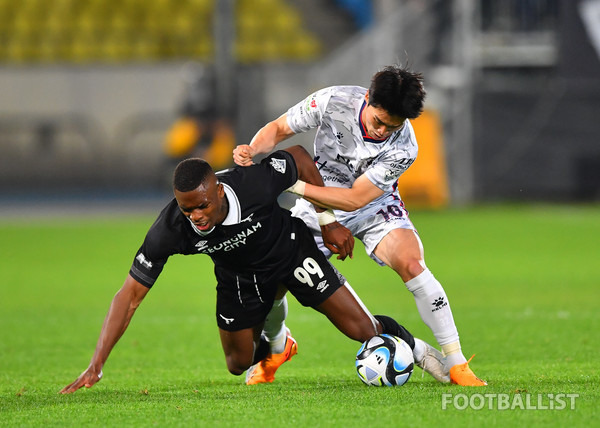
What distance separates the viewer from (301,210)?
624 cm

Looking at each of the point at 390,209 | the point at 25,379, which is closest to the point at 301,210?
the point at 390,209

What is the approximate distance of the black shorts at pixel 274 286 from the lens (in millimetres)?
5633

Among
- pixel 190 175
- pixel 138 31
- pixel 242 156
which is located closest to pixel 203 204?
pixel 190 175

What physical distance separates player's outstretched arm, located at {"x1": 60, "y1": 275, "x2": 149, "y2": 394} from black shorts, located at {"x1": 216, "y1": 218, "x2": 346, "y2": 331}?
657mm

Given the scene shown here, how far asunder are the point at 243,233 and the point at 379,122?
1.01 metres

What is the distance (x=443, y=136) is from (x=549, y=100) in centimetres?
233

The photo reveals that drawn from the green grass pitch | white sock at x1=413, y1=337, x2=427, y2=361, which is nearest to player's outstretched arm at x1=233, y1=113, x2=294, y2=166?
the green grass pitch

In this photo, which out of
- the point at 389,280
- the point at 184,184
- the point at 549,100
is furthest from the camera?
the point at 549,100

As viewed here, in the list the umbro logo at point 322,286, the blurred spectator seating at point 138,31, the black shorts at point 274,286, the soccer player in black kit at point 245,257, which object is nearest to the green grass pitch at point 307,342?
the soccer player in black kit at point 245,257

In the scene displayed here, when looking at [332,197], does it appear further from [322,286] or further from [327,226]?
[322,286]

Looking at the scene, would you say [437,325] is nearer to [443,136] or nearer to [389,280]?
[389,280]

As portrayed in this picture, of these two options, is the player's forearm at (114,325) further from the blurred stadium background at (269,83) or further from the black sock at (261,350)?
the blurred stadium background at (269,83)

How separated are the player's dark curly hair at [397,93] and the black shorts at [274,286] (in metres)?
0.97

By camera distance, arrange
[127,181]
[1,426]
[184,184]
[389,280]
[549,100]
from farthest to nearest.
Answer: [127,181], [549,100], [389,280], [184,184], [1,426]
